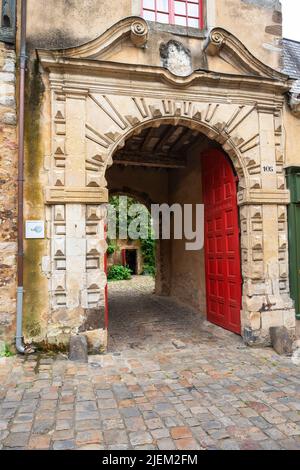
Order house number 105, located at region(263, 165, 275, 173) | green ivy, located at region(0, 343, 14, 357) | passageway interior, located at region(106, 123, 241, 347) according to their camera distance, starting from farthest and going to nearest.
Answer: passageway interior, located at region(106, 123, 241, 347)
house number 105, located at region(263, 165, 275, 173)
green ivy, located at region(0, 343, 14, 357)

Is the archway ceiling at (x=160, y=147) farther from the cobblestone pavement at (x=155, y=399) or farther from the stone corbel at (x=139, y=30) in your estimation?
the cobblestone pavement at (x=155, y=399)

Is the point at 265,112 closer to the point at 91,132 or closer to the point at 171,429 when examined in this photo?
the point at 91,132

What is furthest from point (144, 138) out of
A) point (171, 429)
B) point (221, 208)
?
point (171, 429)

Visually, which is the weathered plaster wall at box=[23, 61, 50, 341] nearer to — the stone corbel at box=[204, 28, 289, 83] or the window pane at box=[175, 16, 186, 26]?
the window pane at box=[175, 16, 186, 26]

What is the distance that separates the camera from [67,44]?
448 centimetres

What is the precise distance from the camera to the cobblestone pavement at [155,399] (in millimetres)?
2441

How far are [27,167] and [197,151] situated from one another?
12.3 feet

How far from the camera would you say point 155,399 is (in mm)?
3121

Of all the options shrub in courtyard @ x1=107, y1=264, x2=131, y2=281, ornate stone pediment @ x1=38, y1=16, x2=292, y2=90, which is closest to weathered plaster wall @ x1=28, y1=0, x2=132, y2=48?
ornate stone pediment @ x1=38, y1=16, x2=292, y2=90

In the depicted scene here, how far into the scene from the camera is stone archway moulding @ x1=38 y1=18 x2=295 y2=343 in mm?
4297

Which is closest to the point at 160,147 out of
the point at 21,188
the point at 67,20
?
the point at 67,20

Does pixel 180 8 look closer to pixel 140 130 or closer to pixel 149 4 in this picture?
pixel 149 4

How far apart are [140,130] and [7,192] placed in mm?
1918

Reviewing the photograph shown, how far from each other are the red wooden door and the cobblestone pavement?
2.22 feet
